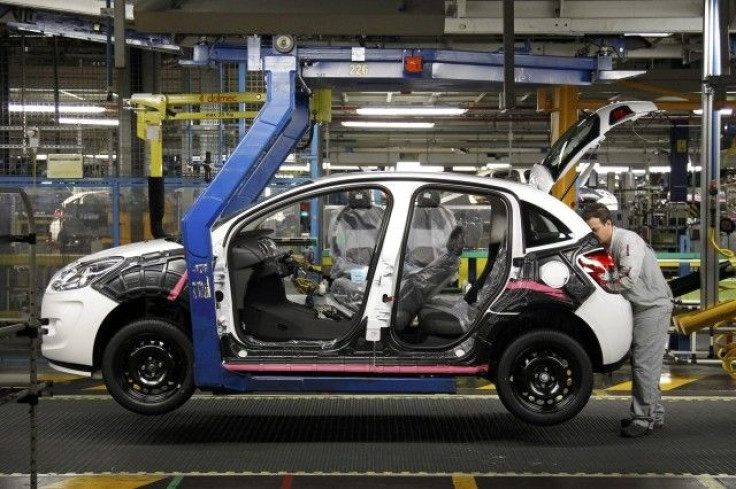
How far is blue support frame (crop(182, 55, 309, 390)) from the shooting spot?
6.16 metres

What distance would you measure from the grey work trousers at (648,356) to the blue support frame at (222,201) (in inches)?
106

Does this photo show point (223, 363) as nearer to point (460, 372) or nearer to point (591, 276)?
point (460, 372)

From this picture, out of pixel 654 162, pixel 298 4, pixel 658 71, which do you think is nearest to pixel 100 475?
pixel 298 4

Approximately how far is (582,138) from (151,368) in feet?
12.2

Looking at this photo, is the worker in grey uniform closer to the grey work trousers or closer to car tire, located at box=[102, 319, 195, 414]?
the grey work trousers

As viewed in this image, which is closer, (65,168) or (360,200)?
(360,200)

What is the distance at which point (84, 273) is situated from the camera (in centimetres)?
653

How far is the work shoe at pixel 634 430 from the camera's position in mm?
6477

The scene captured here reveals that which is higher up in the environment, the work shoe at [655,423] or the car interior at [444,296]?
the car interior at [444,296]

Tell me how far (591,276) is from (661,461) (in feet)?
4.13

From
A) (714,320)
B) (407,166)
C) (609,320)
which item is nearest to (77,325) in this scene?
(609,320)

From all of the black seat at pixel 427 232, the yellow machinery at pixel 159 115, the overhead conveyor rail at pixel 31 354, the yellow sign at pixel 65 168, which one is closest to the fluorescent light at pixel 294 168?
the yellow sign at pixel 65 168

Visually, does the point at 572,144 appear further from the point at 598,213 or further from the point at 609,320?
the point at 609,320

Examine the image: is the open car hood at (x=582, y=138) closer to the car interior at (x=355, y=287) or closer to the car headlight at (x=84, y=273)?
the car interior at (x=355, y=287)
